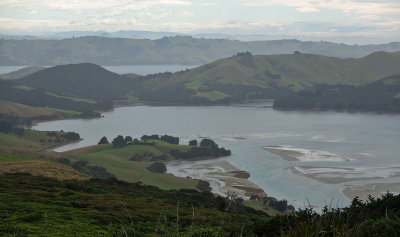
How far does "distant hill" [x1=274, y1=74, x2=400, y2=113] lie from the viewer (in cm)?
14938

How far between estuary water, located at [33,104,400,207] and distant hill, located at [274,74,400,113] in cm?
909

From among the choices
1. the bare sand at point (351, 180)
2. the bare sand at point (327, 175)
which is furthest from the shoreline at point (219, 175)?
the bare sand at point (351, 180)

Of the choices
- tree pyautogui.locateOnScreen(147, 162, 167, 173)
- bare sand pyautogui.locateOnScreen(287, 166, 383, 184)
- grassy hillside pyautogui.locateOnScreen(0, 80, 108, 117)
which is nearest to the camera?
bare sand pyautogui.locateOnScreen(287, 166, 383, 184)

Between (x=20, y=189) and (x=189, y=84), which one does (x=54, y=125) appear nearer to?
(x=189, y=84)

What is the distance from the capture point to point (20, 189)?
28.7 meters

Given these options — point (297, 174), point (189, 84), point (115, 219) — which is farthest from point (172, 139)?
point (189, 84)

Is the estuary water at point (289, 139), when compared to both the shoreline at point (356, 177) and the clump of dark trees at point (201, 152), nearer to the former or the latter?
the shoreline at point (356, 177)

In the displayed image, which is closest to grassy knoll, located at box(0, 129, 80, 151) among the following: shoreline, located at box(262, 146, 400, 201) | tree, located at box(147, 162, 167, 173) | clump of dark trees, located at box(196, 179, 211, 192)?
tree, located at box(147, 162, 167, 173)

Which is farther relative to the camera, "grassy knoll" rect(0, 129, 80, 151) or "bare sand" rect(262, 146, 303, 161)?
"grassy knoll" rect(0, 129, 80, 151)

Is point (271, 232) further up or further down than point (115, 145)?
further up

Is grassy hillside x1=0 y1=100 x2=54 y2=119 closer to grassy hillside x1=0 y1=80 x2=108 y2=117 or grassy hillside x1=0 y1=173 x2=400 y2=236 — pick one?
grassy hillside x1=0 y1=80 x2=108 y2=117

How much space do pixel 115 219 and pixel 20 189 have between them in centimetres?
948

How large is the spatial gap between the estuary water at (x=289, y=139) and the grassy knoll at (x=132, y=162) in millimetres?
9264

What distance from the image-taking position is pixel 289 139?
309 ft
